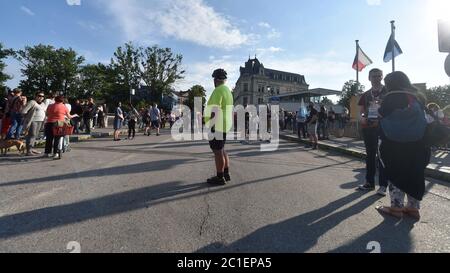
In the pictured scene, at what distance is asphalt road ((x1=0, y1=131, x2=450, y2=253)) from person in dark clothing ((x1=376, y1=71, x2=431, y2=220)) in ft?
0.82

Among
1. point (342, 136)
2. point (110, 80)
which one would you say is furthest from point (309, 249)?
point (110, 80)

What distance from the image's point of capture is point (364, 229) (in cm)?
337

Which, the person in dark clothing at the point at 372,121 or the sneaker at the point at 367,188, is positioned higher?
the person in dark clothing at the point at 372,121

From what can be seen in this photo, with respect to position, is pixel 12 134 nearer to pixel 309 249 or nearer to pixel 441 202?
pixel 309 249

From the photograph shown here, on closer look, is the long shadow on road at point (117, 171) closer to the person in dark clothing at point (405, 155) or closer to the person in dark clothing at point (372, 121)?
the person in dark clothing at point (372, 121)

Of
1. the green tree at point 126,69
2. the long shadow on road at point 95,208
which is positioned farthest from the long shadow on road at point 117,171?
the green tree at point 126,69

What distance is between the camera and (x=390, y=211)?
389 centimetres

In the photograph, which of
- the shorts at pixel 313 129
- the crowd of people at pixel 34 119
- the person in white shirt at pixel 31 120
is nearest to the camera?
the crowd of people at pixel 34 119

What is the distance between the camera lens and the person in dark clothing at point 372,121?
5.03 meters

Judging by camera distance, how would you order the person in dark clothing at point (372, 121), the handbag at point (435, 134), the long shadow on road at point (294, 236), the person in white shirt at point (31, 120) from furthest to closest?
the person in white shirt at point (31, 120) → the person in dark clothing at point (372, 121) → the handbag at point (435, 134) → the long shadow on road at point (294, 236)

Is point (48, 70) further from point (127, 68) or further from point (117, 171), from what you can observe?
point (117, 171)

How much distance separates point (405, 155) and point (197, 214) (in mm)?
2686

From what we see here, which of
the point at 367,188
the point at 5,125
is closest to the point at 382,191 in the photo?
the point at 367,188

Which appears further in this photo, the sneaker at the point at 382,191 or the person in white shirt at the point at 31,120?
the person in white shirt at the point at 31,120
